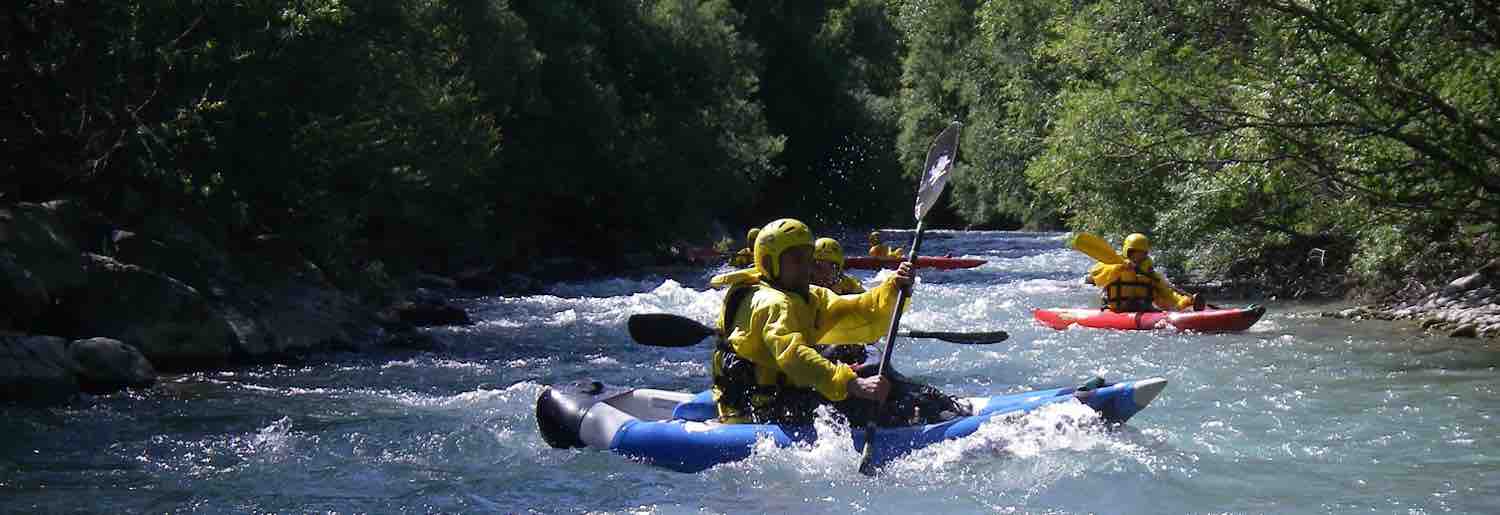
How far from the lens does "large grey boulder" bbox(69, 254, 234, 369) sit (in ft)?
38.3

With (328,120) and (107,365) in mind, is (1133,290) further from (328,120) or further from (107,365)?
(107,365)

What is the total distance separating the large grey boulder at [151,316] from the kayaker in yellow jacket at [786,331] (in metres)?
5.73

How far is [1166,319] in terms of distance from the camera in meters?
13.8

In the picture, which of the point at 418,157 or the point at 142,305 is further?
the point at 418,157

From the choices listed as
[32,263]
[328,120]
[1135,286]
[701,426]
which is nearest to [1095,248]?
[1135,286]

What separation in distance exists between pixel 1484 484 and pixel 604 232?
20.9 meters

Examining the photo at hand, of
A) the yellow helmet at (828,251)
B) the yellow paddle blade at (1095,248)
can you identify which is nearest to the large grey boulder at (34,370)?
the yellow helmet at (828,251)

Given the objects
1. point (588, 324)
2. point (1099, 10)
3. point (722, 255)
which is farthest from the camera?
point (722, 255)

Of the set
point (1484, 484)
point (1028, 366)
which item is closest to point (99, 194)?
point (1028, 366)

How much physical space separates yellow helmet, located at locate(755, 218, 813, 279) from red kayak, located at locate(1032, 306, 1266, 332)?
714cm

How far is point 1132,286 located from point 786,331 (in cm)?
785

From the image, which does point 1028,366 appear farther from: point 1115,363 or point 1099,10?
point 1099,10

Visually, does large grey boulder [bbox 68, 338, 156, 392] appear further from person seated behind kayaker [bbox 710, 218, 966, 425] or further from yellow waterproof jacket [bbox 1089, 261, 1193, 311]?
yellow waterproof jacket [bbox 1089, 261, 1193, 311]

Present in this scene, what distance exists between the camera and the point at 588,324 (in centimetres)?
1636
